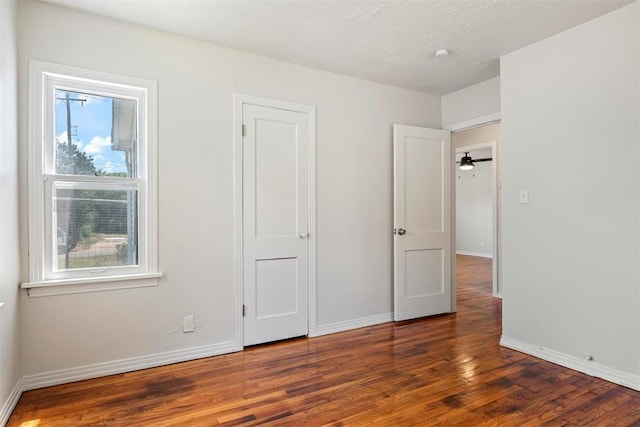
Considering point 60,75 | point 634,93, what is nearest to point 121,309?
point 60,75

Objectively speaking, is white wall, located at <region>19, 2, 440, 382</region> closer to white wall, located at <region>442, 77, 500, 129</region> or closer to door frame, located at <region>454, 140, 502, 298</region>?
white wall, located at <region>442, 77, 500, 129</region>

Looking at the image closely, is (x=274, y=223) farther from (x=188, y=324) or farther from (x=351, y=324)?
(x=351, y=324)

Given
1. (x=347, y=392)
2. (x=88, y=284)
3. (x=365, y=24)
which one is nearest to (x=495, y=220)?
(x=365, y=24)

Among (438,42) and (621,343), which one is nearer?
(621,343)

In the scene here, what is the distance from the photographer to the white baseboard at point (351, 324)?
137 inches

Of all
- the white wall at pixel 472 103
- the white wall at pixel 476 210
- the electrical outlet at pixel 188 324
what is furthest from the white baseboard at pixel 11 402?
the white wall at pixel 476 210

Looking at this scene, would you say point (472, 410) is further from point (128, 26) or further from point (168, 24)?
point (128, 26)

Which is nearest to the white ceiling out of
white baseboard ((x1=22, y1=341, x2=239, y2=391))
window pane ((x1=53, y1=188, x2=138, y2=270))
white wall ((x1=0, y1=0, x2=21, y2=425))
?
white wall ((x1=0, y1=0, x2=21, y2=425))

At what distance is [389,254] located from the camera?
393 centimetres

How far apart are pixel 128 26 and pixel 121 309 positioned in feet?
6.83

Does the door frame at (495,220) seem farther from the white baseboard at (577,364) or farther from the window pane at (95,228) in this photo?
the window pane at (95,228)

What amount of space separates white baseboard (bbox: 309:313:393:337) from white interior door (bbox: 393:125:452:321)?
0.14m

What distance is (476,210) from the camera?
9539mm

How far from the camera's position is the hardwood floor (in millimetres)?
2037
